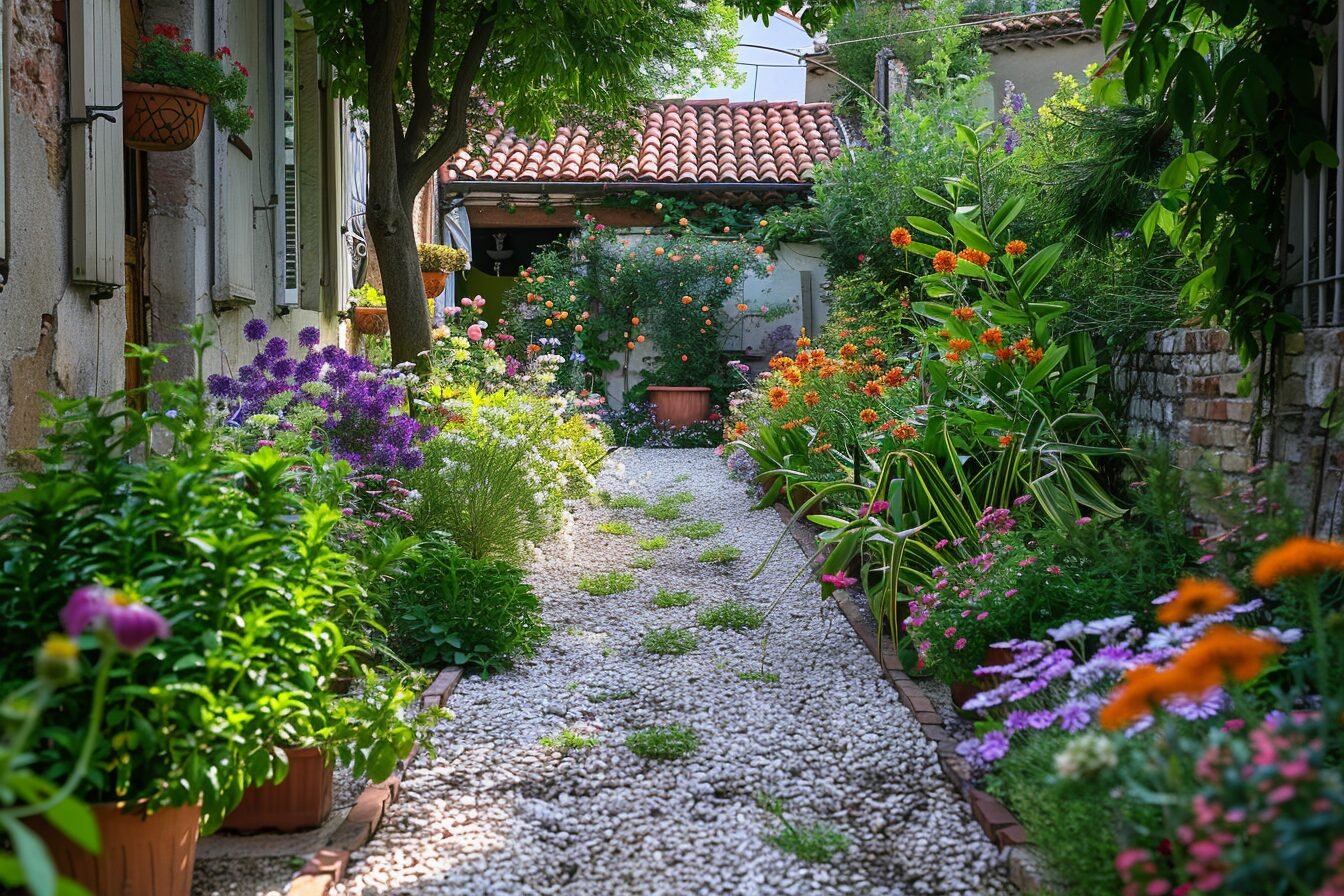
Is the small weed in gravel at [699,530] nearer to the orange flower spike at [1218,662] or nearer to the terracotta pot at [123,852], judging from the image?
the terracotta pot at [123,852]

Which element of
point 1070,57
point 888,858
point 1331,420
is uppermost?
point 1070,57


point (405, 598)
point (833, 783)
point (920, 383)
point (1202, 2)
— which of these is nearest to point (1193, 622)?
point (833, 783)

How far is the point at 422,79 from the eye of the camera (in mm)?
5914

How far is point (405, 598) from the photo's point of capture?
402 cm

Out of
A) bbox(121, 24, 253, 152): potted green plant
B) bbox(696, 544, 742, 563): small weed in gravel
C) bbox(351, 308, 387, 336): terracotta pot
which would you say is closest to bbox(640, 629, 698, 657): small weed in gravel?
bbox(696, 544, 742, 563): small weed in gravel

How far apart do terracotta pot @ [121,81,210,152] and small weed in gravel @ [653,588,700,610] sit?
2.78 metres

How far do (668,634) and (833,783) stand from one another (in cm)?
148

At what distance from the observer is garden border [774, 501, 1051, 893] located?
7.56 ft

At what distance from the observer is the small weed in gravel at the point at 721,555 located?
19.1ft

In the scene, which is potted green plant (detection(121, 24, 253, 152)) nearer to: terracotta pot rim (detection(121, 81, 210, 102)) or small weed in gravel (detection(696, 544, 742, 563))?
terracotta pot rim (detection(121, 81, 210, 102))

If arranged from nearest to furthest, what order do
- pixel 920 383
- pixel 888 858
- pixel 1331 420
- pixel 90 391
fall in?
pixel 888 858 → pixel 1331 420 → pixel 90 391 → pixel 920 383

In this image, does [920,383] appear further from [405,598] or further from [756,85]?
[756,85]

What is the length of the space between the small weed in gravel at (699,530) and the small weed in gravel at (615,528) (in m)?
0.30

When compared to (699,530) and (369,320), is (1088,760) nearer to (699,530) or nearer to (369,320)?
(699,530)
